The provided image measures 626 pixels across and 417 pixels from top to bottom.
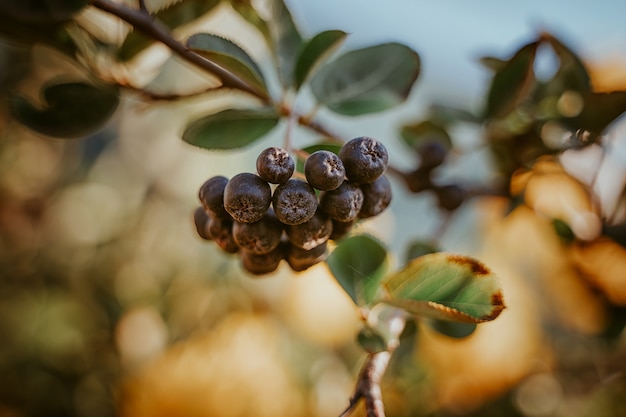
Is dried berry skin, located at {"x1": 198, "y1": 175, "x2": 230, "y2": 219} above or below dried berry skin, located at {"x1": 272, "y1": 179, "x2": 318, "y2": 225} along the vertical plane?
below

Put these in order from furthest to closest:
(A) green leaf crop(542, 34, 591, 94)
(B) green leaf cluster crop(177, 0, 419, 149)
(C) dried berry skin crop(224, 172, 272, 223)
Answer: (A) green leaf crop(542, 34, 591, 94) < (B) green leaf cluster crop(177, 0, 419, 149) < (C) dried berry skin crop(224, 172, 272, 223)

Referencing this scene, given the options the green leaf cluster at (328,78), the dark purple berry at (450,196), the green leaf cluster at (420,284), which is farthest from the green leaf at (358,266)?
the dark purple berry at (450,196)

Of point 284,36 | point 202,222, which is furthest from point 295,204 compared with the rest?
point 284,36

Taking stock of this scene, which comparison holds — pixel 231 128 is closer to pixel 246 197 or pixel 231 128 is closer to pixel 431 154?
pixel 246 197

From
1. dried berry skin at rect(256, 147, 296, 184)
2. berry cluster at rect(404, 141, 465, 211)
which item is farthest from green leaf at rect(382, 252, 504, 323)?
berry cluster at rect(404, 141, 465, 211)

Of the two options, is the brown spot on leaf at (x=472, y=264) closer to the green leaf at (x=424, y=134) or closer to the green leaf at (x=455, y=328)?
the green leaf at (x=455, y=328)

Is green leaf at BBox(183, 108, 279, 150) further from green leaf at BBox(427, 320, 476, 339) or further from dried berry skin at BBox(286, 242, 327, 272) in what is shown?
green leaf at BBox(427, 320, 476, 339)

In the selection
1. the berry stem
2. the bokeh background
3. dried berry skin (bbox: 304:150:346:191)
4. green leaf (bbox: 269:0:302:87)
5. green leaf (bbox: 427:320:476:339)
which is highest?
green leaf (bbox: 269:0:302:87)
